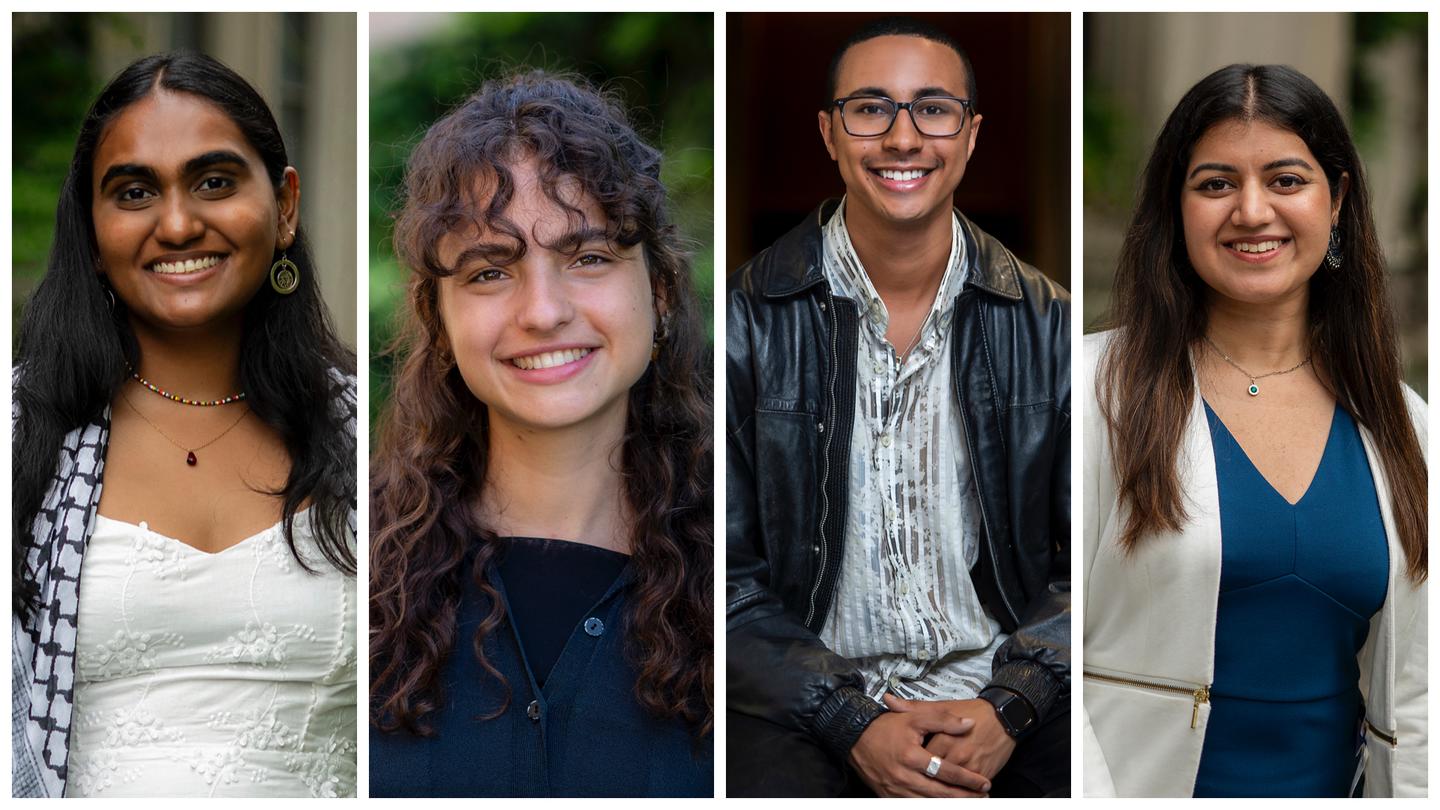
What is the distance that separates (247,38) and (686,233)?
3.62ft

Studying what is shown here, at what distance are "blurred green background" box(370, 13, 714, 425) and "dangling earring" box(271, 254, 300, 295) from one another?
0.17m

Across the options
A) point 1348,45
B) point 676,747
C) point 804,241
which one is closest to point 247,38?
point 804,241

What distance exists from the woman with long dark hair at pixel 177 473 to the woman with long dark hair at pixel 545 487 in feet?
0.61

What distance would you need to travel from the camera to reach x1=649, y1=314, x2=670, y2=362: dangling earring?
3703 mm

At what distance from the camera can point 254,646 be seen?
3633mm

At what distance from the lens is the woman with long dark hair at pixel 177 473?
3.57 m

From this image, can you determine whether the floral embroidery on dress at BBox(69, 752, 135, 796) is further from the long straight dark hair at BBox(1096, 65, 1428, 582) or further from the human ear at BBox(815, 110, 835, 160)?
the long straight dark hair at BBox(1096, 65, 1428, 582)

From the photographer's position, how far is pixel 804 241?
3.68 m

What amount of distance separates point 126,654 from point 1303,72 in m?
2.96

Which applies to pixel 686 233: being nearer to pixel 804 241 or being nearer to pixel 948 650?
pixel 804 241

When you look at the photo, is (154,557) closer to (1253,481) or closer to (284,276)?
(284,276)

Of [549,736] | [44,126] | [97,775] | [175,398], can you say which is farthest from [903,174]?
[97,775]

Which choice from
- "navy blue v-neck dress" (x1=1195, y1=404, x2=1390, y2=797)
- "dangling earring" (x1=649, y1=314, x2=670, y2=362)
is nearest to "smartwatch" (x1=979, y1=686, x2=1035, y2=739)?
"navy blue v-neck dress" (x1=1195, y1=404, x2=1390, y2=797)

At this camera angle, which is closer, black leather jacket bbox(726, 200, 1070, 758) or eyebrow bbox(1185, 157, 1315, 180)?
eyebrow bbox(1185, 157, 1315, 180)
